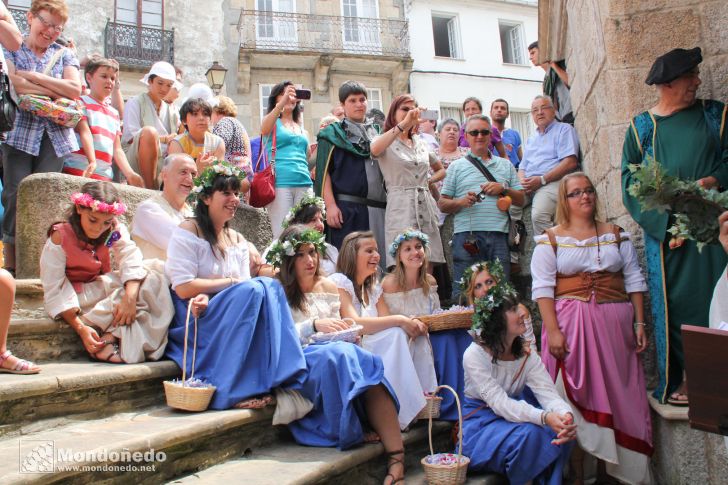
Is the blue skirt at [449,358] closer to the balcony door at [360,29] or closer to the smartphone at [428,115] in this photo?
the smartphone at [428,115]

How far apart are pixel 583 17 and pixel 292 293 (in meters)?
3.57

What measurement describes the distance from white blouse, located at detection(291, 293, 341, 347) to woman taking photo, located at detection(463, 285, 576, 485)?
3.06ft

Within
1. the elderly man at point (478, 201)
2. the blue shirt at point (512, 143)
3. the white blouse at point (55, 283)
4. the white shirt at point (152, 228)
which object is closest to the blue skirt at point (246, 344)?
the white blouse at point (55, 283)

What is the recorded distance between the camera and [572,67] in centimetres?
609

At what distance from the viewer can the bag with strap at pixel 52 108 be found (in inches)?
184

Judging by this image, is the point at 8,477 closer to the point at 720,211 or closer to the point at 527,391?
the point at 527,391

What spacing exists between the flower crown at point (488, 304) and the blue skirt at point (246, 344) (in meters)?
1.16

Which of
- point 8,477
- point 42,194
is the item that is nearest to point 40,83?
point 42,194

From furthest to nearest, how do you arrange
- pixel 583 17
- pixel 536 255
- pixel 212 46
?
pixel 212 46 → pixel 583 17 → pixel 536 255

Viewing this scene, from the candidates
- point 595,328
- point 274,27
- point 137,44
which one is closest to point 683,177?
point 595,328

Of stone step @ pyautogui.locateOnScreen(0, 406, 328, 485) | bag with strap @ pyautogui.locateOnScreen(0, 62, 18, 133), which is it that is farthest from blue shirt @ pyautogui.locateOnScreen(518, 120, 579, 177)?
bag with strap @ pyautogui.locateOnScreen(0, 62, 18, 133)

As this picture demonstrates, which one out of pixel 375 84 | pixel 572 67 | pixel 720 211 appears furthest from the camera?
pixel 375 84

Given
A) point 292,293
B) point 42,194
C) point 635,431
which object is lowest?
point 635,431

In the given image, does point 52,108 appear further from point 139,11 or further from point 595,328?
point 139,11
